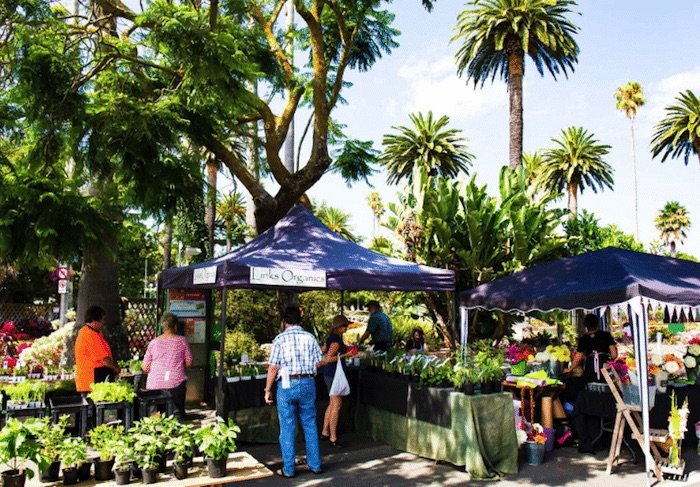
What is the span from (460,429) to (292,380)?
1.90 metres

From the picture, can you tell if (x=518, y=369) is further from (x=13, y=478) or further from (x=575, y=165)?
(x=575, y=165)

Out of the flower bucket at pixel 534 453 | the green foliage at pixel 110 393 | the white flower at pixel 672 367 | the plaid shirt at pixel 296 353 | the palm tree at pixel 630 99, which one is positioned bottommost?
the flower bucket at pixel 534 453

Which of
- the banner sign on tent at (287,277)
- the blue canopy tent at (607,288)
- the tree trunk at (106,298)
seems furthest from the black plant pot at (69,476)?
the tree trunk at (106,298)

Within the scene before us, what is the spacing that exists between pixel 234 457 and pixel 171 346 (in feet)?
7.19

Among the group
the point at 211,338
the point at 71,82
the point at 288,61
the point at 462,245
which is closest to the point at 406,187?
the point at 462,245

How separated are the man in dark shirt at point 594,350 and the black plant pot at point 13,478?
627 cm

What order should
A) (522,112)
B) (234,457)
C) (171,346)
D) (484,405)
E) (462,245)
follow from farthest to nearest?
(522,112) < (462,245) < (171,346) < (484,405) < (234,457)

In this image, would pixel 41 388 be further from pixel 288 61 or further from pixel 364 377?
pixel 288 61

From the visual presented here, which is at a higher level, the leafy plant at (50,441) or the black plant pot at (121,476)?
the leafy plant at (50,441)

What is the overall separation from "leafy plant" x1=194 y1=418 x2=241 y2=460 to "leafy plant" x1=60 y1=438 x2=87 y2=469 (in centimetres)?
83

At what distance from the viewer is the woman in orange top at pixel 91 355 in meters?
6.64

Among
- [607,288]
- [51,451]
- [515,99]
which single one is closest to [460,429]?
[607,288]

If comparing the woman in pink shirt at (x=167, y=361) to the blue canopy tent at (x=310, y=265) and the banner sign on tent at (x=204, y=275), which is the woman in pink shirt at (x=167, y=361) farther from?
the blue canopy tent at (x=310, y=265)

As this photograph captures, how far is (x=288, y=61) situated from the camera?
13.5 metres
